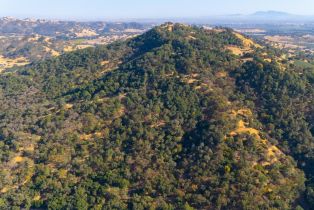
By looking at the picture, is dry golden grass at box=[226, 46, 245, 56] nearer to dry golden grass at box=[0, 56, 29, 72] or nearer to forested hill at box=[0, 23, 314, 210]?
forested hill at box=[0, 23, 314, 210]

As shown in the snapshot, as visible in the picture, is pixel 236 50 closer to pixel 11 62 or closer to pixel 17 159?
pixel 17 159

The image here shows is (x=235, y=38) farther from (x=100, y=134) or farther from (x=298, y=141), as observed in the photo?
(x=100, y=134)

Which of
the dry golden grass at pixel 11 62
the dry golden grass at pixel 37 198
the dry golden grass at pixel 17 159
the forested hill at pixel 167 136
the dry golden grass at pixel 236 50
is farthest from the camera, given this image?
the dry golden grass at pixel 11 62

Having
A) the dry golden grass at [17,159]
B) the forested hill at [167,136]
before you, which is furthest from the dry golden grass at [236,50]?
the dry golden grass at [17,159]

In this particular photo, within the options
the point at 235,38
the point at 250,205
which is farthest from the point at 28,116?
the point at 235,38

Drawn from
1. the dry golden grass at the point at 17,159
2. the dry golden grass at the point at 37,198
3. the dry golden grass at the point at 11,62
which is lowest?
the dry golden grass at the point at 11,62

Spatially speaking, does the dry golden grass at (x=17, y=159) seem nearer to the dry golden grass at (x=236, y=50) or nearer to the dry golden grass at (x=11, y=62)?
the dry golden grass at (x=236, y=50)

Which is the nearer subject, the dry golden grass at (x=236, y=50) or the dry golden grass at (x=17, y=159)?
the dry golden grass at (x=17, y=159)

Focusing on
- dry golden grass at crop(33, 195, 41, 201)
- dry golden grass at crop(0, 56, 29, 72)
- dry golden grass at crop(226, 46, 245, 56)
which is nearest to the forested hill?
dry golden grass at crop(33, 195, 41, 201)
